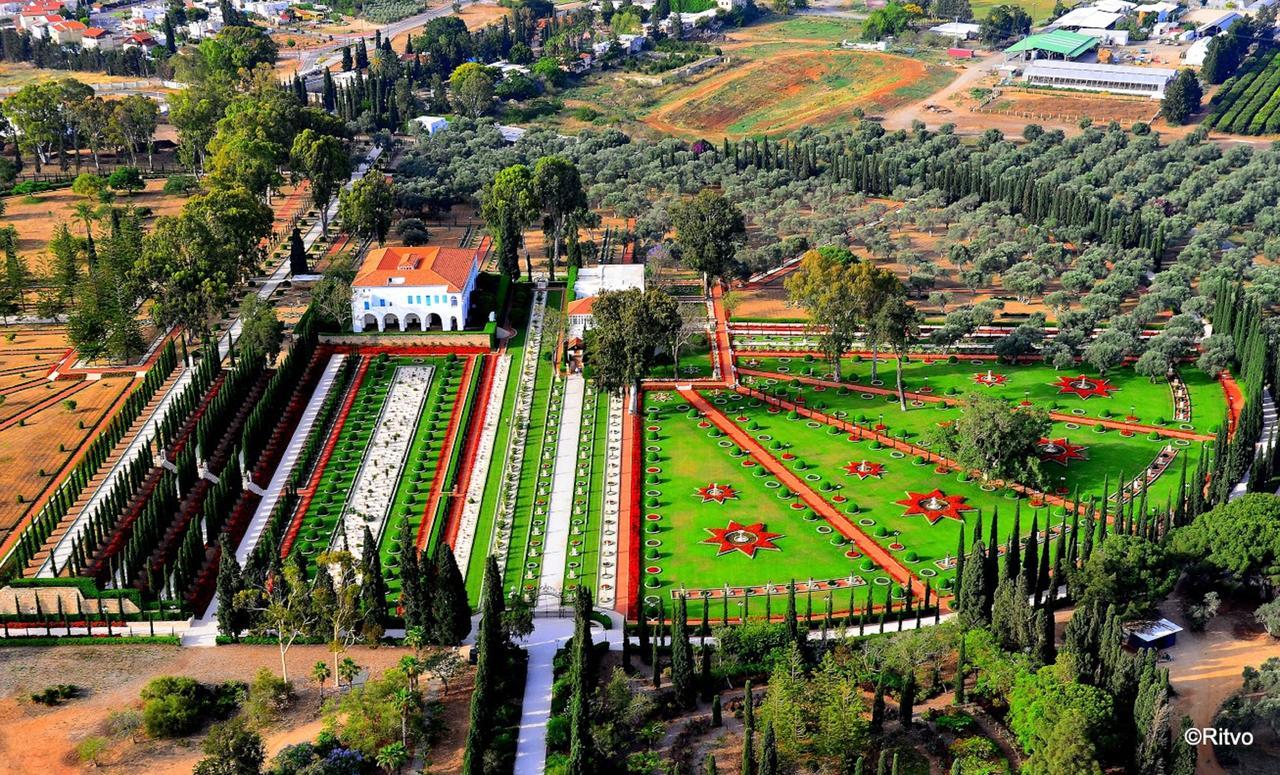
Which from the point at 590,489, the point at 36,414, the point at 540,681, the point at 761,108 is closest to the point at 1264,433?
the point at 590,489

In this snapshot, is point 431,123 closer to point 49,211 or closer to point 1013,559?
point 49,211

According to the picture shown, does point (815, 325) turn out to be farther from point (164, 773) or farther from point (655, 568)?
point (164, 773)

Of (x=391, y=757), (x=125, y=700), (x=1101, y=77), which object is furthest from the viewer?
(x=1101, y=77)

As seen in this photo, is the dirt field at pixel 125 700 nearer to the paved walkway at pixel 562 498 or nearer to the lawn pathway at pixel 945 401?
the paved walkway at pixel 562 498

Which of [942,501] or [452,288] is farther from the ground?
[452,288]

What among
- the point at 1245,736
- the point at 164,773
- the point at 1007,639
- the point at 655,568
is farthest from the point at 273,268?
the point at 1245,736
